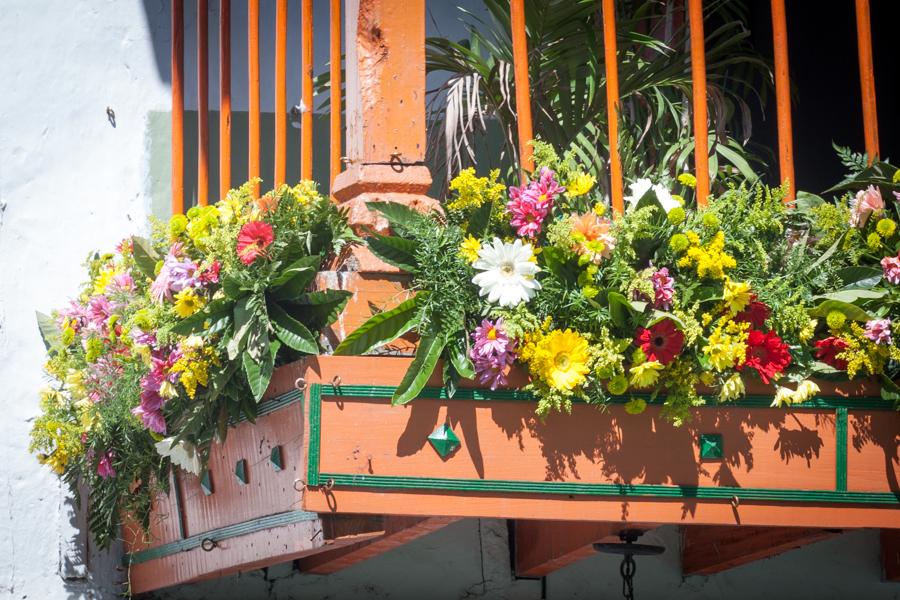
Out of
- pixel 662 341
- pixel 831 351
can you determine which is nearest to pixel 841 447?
pixel 831 351

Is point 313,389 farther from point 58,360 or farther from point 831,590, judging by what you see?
point 831,590

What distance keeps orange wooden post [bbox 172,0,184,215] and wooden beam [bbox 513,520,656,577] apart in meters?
1.23

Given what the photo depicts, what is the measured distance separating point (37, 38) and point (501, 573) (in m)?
2.11

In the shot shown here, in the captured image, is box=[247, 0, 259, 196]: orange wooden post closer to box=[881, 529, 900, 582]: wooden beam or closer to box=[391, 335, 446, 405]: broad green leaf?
box=[391, 335, 446, 405]: broad green leaf

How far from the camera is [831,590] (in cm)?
392

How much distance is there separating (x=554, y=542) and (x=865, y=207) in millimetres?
1180

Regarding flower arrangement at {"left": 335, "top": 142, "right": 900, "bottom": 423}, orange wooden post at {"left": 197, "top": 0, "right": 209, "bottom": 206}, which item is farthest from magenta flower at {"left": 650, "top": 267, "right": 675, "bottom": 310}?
Result: orange wooden post at {"left": 197, "top": 0, "right": 209, "bottom": 206}

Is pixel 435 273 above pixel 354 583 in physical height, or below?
above

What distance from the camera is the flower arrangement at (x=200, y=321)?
2.65m

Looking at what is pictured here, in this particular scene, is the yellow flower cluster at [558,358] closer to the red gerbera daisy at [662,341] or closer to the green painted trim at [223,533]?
the red gerbera daisy at [662,341]

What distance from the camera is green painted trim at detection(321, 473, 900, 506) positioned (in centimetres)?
256

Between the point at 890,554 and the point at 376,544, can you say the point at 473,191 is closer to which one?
the point at 376,544

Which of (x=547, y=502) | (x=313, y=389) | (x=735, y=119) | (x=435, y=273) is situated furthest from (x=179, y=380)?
(x=735, y=119)

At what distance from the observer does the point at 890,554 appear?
389 cm
